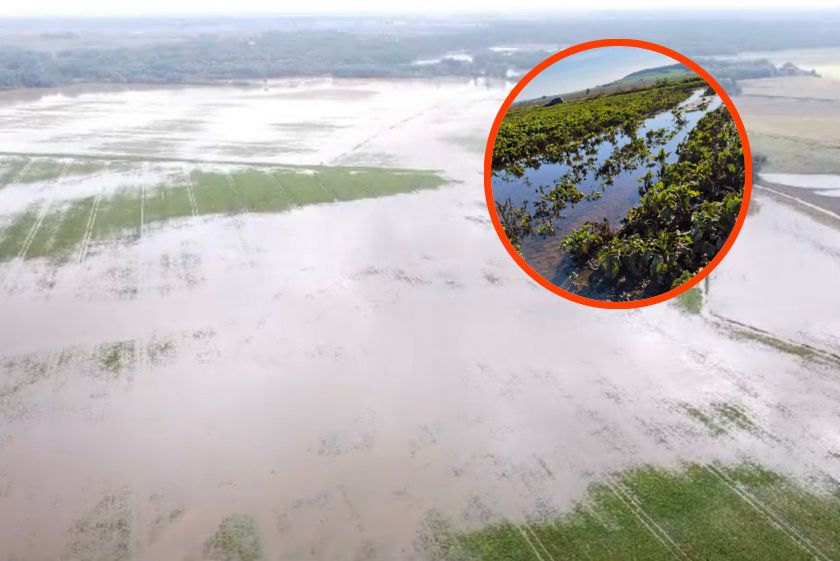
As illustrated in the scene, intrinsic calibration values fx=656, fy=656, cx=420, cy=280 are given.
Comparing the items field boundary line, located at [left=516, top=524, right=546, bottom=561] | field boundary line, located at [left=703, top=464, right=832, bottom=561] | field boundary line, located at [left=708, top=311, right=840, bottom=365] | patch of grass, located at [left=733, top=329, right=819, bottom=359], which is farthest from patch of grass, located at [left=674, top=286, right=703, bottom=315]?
field boundary line, located at [left=516, top=524, right=546, bottom=561]

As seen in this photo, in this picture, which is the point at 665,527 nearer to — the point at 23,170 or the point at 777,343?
the point at 777,343

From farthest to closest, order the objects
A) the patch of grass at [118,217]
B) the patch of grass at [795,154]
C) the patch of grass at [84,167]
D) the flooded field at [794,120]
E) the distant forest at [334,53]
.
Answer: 1. the distant forest at [334,53]
2. the patch of grass at [84,167]
3. the flooded field at [794,120]
4. the patch of grass at [795,154]
5. the patch of grass at [118,217]

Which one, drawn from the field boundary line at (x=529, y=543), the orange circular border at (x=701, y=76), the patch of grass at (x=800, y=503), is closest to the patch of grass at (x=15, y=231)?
the field boundary line at (x=529, y=543)

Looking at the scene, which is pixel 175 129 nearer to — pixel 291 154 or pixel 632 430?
pixel 291 154

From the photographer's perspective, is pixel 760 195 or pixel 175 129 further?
pixel 175 129

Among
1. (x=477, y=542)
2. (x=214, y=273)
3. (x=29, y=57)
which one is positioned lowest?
(x=477, y=542)

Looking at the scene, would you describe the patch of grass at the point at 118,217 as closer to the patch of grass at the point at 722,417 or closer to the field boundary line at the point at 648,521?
the field boundary line at the point at 648,521

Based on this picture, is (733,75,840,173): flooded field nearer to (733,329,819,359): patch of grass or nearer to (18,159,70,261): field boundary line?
(733,329,819,359): patch of grass

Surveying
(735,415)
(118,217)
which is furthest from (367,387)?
(118,217)

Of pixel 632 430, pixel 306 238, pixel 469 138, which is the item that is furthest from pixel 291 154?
pixel 632 430
